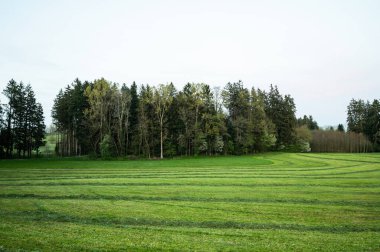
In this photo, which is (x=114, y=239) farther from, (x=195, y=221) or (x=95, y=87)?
(x=95, y=87)

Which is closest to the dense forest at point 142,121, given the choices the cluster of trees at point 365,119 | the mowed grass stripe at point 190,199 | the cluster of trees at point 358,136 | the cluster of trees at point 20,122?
the cluster of trees at point 20,122

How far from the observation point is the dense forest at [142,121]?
86.0 meters

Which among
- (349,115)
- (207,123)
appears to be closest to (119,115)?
(207,123)

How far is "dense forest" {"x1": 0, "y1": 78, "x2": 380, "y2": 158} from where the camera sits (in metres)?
Result: 86.0

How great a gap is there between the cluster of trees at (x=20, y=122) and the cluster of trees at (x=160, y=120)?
7.65 metres

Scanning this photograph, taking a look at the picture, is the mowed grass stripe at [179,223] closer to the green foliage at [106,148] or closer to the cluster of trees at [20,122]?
the green foliage at [106,148]

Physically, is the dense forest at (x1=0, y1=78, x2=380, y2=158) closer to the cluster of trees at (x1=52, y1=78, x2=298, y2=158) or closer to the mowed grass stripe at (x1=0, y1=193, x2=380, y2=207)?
the cluster of trees at (x1=52, y1=78, x2=298, y2=158)

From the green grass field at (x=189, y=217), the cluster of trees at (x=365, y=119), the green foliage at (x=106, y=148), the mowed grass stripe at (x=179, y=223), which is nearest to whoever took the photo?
the green grass field at (x=189, y=217)

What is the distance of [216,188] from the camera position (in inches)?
1289

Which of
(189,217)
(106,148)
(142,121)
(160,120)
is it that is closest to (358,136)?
(160,120)

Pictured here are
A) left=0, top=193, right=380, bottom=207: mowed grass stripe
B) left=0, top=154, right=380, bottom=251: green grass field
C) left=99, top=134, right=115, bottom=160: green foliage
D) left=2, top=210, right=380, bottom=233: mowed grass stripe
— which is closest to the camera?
left=0, top=154, right=380, bottom=251: green grass field

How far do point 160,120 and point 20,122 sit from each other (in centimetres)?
3836

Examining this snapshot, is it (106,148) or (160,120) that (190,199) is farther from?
(160,120)

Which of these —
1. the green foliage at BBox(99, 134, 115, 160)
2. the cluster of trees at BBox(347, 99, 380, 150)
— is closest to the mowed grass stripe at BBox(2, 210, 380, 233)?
the green foliage at BBox(99, 134, 115, 160)
